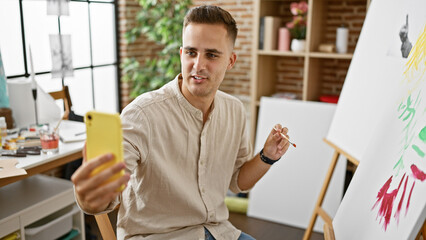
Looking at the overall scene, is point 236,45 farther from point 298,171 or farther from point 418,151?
point 418,151

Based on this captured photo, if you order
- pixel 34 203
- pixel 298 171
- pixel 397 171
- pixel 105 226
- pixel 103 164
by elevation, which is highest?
pixel 103 164

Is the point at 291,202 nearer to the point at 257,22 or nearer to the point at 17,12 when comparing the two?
the point at 257,22

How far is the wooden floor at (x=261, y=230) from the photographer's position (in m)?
2.98

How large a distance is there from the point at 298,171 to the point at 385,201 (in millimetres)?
1934

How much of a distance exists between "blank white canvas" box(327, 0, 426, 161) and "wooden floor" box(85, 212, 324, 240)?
0.93m

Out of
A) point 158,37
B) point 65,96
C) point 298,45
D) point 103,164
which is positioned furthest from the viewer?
point 158,37

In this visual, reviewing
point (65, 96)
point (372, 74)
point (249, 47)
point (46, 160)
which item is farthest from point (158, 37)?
point (372, 74)

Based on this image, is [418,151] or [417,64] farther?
[417,64]

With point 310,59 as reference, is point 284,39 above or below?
above

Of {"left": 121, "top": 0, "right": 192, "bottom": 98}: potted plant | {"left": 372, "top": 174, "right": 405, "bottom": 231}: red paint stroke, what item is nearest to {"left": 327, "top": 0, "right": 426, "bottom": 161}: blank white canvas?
{"left": 372, "top": 174, "right": 405, "bottom": 231}: red paint stroke

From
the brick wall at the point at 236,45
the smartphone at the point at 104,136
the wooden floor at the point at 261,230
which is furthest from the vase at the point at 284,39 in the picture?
the smartphone at the point at 104,136

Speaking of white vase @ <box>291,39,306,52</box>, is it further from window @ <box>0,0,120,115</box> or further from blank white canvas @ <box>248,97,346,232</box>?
window @ <box>0,0,120,115</box>

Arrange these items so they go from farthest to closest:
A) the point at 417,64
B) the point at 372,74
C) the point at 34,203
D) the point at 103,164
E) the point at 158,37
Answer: the point at 158,37, the point at 34,203, the point at 372,74, the point at 417,64, the point at 103,164

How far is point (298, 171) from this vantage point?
317 cm
